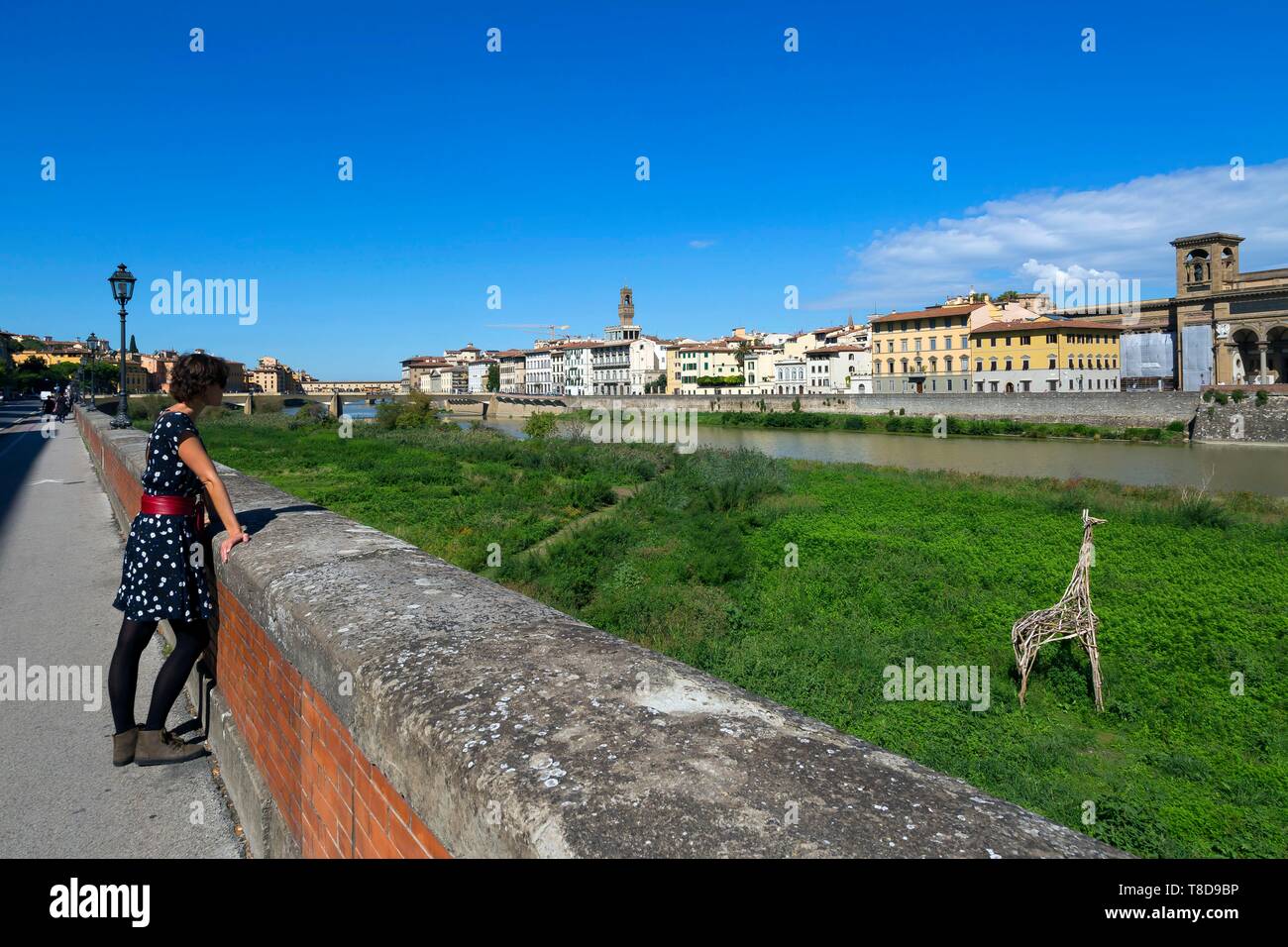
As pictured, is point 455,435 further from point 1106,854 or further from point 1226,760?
point 1106,854

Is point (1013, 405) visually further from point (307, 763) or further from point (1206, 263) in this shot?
point (307, 763)

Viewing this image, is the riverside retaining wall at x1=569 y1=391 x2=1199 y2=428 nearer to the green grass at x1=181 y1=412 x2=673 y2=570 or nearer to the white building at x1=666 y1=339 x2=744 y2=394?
the white building at x1=666 y1=339 x2=744 y2=394

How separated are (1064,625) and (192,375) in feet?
26.4

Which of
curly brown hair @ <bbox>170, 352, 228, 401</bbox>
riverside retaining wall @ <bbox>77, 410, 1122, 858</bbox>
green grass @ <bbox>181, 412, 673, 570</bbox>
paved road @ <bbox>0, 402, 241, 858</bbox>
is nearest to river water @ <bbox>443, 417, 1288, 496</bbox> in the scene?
green grass @ <bbox>181, 412, 673, 570</bbox>

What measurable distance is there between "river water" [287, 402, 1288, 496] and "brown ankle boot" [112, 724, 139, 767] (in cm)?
2621

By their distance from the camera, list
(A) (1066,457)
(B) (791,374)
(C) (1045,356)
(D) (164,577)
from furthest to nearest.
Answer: (B) (791,374) → (C) (1045,356) → (A) (1066,457) → (D) (164,577)

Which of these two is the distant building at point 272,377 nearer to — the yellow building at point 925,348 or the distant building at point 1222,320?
the yellow building at point 925,348

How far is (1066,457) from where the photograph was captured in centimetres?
3816

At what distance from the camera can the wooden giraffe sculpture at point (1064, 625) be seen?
25.1 feet

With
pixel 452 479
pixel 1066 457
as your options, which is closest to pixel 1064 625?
pixel 452 479

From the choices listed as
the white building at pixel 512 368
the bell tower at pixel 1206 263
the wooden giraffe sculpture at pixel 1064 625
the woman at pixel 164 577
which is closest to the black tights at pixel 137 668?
the woman at pixel 164 577

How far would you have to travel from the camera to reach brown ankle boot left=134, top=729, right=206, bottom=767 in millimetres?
3717
